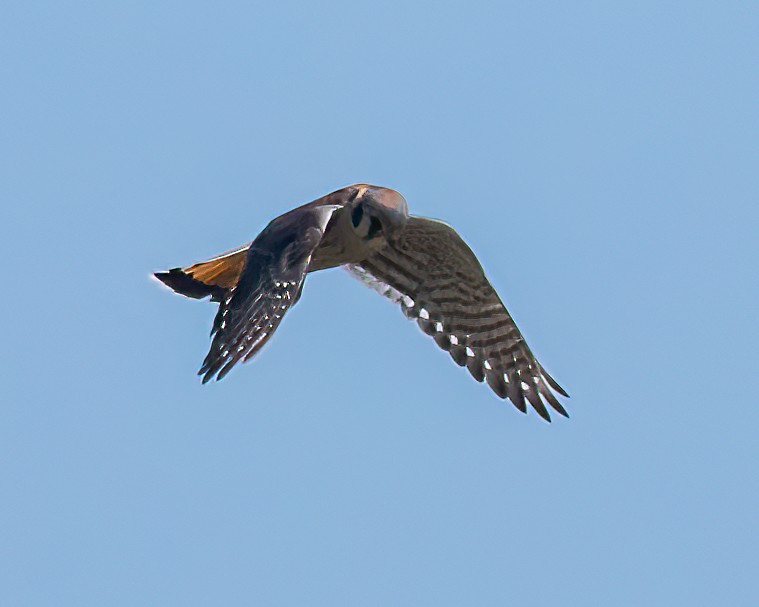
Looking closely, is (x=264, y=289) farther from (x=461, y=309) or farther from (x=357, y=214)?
(x=461, y=309)

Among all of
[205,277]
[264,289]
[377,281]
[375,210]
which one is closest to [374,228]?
[375,210]

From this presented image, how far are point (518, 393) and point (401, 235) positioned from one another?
1.76 m

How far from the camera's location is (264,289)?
9.74 meters

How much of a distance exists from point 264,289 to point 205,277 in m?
1.83

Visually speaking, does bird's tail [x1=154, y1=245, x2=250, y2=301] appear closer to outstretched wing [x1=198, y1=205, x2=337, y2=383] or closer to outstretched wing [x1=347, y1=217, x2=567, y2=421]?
outstretched wing [x1=198, y1=205, x2=337, y2=383]

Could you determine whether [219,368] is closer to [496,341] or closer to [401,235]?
[401,235]

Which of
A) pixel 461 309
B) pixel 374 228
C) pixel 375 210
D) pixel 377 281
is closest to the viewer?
pixel 375 210

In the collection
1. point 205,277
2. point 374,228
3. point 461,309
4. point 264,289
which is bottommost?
point 264,289

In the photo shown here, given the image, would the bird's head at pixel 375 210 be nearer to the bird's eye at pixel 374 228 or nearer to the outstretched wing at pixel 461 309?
the bird's eye at pixel 374 228

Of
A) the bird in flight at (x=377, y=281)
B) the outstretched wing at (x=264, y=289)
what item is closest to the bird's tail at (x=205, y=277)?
the bird in flight at (x=377, y=281)

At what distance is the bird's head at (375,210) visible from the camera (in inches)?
444

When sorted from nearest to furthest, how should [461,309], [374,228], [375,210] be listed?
[375,210], [374,228], [461,309]

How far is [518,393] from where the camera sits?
500 inches

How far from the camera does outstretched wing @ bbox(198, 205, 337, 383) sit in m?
9.27
